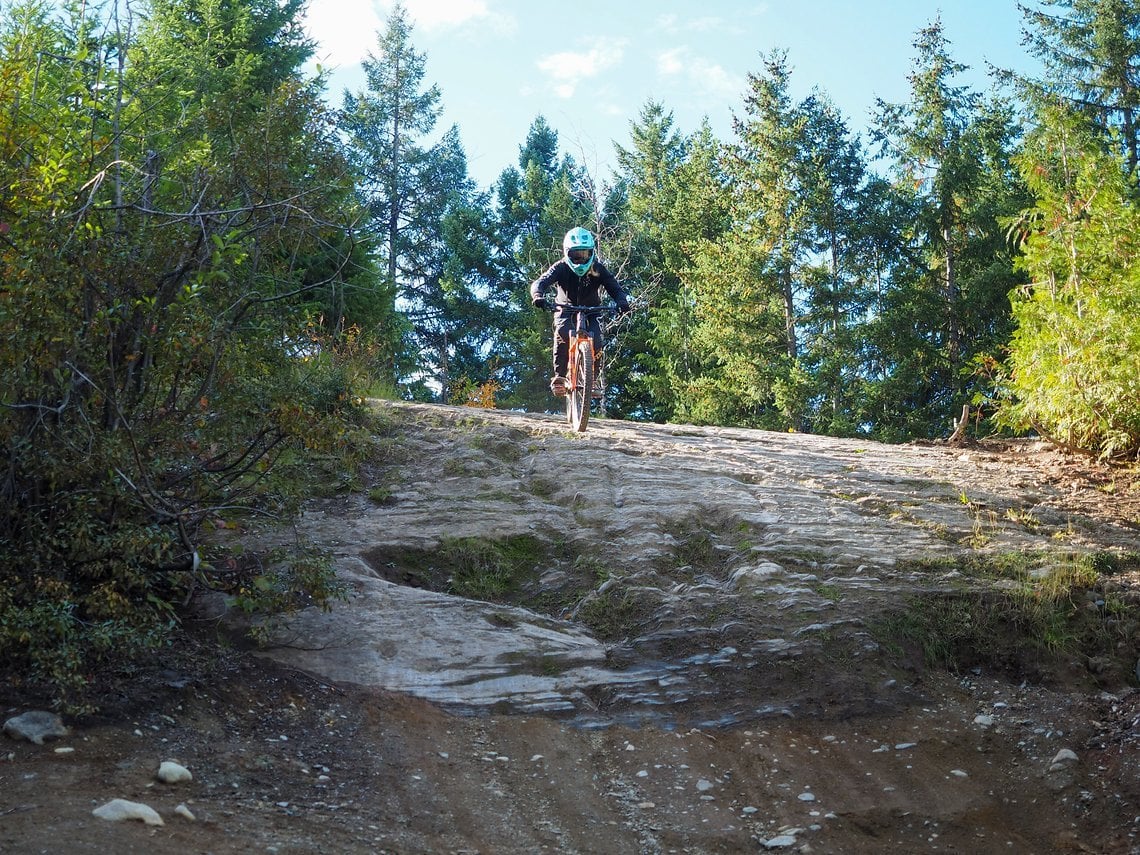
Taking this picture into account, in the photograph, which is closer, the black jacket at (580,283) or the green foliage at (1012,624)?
the green foliage at (1012,624)

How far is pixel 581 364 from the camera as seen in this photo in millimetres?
11344

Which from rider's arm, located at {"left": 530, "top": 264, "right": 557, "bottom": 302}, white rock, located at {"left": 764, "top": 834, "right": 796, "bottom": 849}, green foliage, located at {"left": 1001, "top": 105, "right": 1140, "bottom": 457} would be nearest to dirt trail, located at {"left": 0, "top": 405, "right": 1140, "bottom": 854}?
white rock, located at {"left": 764, "top": 834, "right": 796, "bottom": 849}

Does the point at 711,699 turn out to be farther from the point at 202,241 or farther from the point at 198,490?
the point at 202,241

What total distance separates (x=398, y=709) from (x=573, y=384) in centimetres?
607

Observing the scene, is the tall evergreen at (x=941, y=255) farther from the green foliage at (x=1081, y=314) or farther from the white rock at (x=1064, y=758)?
the white rock at (x=1064, y=758)

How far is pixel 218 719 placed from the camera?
5.50 metres

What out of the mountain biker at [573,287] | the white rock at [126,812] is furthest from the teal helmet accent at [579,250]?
the white rock at [126,812]

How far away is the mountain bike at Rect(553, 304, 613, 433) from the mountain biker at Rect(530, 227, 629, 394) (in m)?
0.08

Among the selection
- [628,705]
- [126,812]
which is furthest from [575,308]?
[126,812]

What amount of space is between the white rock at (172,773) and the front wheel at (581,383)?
6980mm

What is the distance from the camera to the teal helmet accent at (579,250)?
11305 millimetres

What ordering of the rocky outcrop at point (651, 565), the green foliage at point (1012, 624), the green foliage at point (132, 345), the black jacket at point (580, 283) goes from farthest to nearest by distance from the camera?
the black jacket at point (580, 283)
the green foliage at point (1012, 624)
the rocky outcrop at point (651, 565)
the green foliage at point (132, 345)

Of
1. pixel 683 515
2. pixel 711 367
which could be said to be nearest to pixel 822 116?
pixel 711 367

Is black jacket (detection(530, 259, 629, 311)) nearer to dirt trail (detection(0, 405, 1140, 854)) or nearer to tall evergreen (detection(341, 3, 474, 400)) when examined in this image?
dirt trail (detection(0, 405, 1140, 854))
